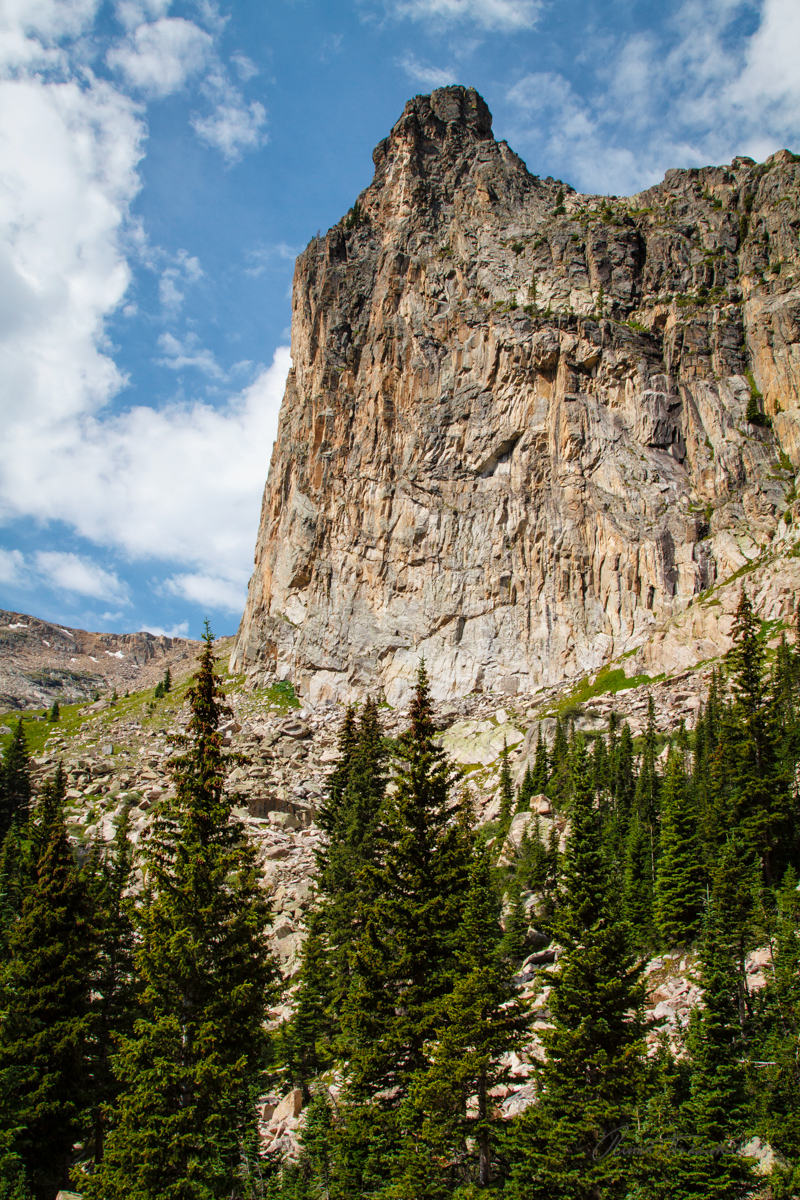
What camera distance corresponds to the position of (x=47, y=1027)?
22.2m

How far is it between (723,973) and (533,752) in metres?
53.1

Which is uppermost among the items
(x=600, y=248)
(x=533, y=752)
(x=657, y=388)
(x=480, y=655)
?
(x=600, y=248)

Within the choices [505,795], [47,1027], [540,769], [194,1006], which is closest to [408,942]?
[194,1006]

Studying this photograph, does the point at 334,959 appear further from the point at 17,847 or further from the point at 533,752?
the point at 533,752

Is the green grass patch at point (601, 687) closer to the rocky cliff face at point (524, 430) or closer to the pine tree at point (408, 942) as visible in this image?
the rocky cliff face at point (524, 430)

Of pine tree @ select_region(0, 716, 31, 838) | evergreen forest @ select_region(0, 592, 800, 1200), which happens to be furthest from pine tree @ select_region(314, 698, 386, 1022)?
pine tree @ select_region(0, 716, 31, 838)

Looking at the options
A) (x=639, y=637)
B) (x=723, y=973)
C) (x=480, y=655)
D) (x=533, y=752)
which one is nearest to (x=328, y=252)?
(x=480, y=655)

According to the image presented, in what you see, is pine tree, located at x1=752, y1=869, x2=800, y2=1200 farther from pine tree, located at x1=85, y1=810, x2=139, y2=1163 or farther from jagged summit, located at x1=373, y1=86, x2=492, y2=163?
jagged summit, located at x1=373, y1=86, x2=492, y2=163

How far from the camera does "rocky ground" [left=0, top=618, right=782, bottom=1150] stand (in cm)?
4622

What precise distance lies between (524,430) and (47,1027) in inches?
3889

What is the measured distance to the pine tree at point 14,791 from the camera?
200ft

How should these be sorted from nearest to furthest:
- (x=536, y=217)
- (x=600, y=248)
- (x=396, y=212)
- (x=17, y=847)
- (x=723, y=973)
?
(x=723, y=973) < (x=17, y=847) < (x=600, y=248) < (x=536, y=217) < (x=396, y=212)

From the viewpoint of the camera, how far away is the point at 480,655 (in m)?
101

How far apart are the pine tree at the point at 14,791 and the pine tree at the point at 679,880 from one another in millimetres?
50056
